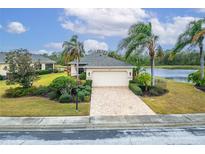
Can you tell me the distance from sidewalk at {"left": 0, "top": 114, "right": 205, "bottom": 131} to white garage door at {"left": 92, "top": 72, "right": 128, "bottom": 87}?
13945 mm

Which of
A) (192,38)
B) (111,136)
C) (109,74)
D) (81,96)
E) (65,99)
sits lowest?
(111,136)

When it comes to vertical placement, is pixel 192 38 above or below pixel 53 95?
above

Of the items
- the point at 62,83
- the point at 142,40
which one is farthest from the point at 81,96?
the point at 142,40

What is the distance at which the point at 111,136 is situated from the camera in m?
9.81

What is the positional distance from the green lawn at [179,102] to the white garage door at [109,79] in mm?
6080

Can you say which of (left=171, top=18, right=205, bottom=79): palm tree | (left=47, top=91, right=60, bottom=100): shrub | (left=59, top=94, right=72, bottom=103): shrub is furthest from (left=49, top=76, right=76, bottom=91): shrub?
(left=171, top=18, right=205, bottom=79): palm tree

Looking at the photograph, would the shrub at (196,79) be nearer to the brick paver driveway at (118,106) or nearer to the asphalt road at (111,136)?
the brick paver driveway at (118,106)

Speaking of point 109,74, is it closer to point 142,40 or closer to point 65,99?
point 142,40

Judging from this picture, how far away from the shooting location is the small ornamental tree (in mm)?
19750

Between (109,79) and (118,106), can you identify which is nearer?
(118,106)

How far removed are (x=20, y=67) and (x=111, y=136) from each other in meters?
12.5

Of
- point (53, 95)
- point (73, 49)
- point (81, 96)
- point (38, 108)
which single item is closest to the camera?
point (38, 108)

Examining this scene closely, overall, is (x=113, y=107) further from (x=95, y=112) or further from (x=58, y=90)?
(x=58, y=90)

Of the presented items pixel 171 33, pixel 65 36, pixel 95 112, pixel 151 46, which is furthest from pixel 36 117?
pixel 65 36
